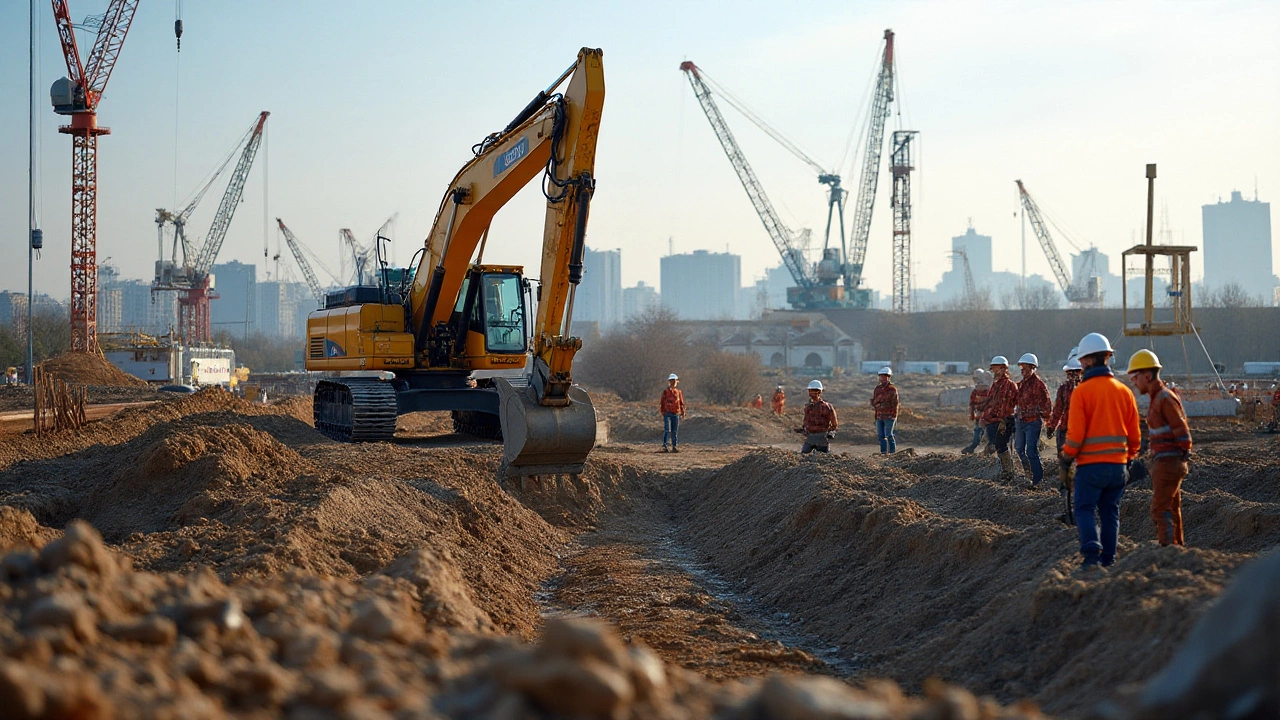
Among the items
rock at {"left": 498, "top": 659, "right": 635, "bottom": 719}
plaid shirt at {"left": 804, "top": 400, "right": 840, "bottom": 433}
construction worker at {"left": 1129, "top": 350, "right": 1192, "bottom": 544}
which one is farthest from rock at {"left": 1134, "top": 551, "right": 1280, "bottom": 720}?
plaid shirt at {"left": 804, "top": 400, "right": 840, "bottom": 433}

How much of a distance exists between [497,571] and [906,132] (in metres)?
88.6

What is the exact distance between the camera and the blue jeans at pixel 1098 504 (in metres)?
7.01

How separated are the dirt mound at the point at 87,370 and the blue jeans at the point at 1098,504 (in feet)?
113

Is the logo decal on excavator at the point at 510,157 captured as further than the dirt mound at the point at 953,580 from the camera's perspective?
Yes

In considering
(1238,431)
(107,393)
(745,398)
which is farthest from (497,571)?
(745,398)

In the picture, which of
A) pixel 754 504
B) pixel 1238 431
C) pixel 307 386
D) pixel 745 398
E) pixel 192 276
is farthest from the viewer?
pixel 192 276

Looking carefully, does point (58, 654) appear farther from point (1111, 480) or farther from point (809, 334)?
point (809, 334)

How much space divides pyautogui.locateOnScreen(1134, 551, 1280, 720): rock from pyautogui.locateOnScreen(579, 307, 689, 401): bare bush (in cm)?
4145

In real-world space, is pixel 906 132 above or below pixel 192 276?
above

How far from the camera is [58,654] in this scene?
374cm

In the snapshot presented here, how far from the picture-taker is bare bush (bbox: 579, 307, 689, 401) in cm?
4512

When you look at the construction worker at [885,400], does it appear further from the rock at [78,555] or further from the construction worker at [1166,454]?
the rock at [78,555]

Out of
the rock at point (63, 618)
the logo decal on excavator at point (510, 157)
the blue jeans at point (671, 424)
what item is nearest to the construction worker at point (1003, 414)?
the logo decal on excavator at point (510, 157)

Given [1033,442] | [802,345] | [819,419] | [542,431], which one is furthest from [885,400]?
[802,345]
